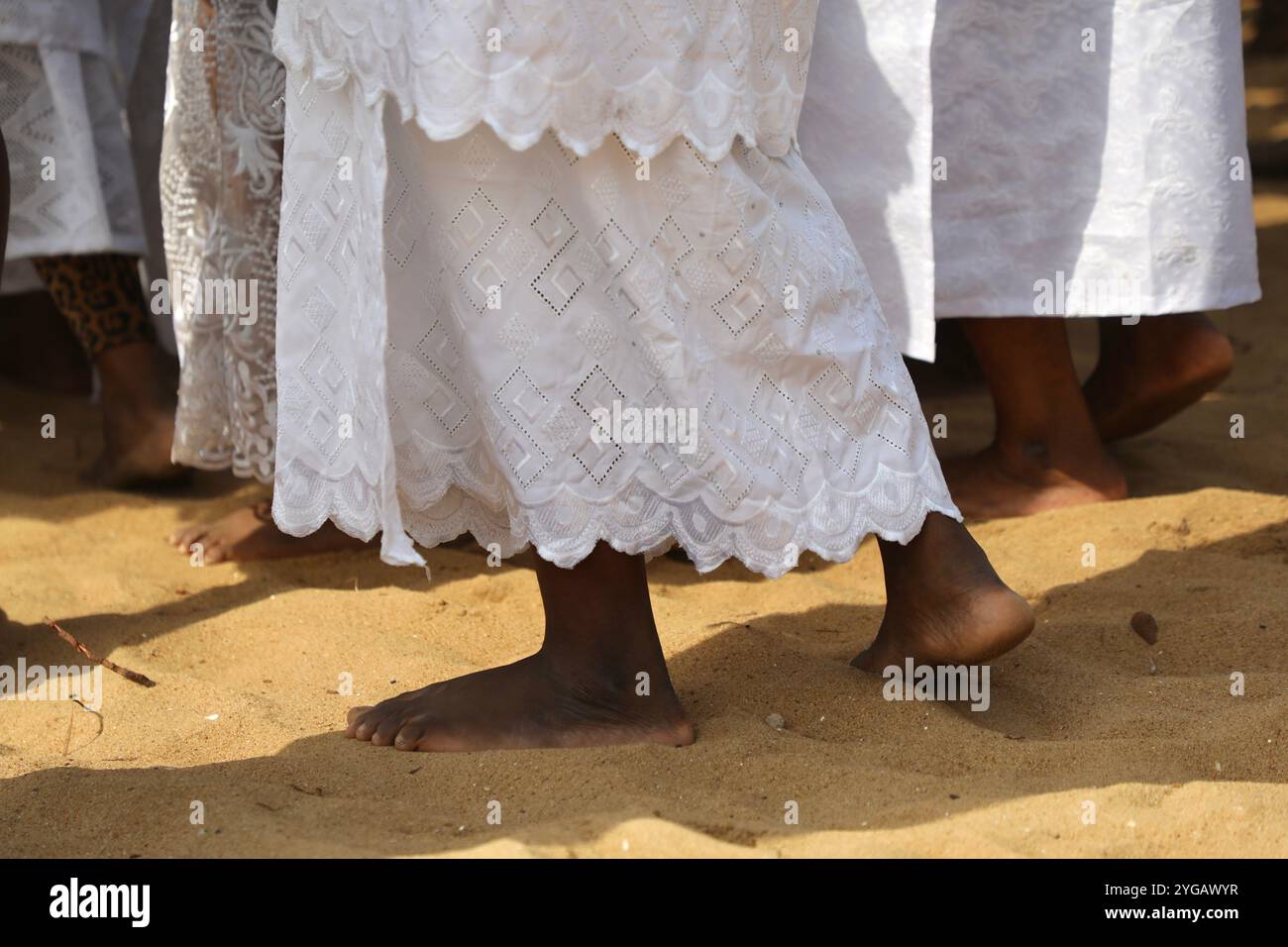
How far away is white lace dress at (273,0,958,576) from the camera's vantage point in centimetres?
151

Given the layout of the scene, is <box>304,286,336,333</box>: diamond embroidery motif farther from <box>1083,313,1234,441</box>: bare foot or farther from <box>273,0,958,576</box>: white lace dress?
<box>1083,313,1234,441</box>: bare foot

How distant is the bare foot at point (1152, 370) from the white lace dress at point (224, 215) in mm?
1675

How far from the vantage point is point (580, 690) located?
5.56ft

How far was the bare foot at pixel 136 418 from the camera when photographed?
291cm

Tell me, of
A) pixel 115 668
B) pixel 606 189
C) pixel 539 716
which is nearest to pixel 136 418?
pixel 115 668

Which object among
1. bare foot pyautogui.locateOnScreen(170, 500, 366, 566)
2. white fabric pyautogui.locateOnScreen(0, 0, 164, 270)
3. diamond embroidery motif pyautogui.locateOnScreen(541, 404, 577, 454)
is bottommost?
bare foot pyautogui.locateOnScreen(170, 500, 366, 566)

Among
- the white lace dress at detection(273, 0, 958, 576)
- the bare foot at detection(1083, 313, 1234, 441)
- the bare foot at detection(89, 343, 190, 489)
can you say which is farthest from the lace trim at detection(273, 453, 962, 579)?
the bare foot at detection(89, 343, 190, 489)

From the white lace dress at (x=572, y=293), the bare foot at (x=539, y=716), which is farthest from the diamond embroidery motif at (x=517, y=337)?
the bare foot at (x=539, y=716)

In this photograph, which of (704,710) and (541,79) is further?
(704,710)

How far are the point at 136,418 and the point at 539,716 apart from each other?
1.63 m

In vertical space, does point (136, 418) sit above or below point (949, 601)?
above

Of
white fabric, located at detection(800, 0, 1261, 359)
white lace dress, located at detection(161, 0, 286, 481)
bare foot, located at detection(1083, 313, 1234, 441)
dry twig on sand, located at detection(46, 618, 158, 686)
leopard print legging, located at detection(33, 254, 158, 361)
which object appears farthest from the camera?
leopard print legging, located at detection(33, 254, 158, 361)

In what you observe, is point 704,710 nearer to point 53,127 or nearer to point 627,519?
point 627,519
